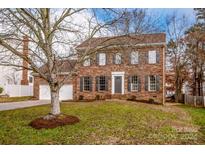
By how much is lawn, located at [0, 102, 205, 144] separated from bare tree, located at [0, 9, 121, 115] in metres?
0.73

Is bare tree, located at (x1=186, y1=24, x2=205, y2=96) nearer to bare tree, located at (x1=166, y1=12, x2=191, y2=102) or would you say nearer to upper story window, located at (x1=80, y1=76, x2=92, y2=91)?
bare tree, located at (x1=166, y1=12, x2=191, y2=102)

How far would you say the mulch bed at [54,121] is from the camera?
5.94 meters

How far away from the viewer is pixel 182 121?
21.3 feet

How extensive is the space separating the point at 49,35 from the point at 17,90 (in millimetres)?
1963

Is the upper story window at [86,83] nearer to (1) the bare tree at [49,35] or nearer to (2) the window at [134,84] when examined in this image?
(2) the window at [134,84]

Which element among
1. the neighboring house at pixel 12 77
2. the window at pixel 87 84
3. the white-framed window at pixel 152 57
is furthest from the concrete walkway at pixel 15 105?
the white-framed window at pixel 152 57

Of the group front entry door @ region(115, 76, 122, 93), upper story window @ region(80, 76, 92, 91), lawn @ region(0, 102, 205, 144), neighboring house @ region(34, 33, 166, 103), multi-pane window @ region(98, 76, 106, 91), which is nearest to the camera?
lawn @ region(0, 102, 205, 144)

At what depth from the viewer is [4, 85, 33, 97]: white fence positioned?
6.73m

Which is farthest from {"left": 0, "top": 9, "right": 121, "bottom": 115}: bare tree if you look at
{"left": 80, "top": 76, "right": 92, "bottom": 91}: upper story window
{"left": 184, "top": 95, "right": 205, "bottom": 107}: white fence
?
{"left": 80, "top": 76, "right": 92, "bottom": 91}: upper story window

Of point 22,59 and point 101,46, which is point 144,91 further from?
point 22,59

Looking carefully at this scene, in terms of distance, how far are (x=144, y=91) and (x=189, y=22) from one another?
5286 millimetres

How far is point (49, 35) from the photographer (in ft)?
20.0

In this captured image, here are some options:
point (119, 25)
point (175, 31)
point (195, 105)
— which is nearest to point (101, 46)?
point (119, 25)
